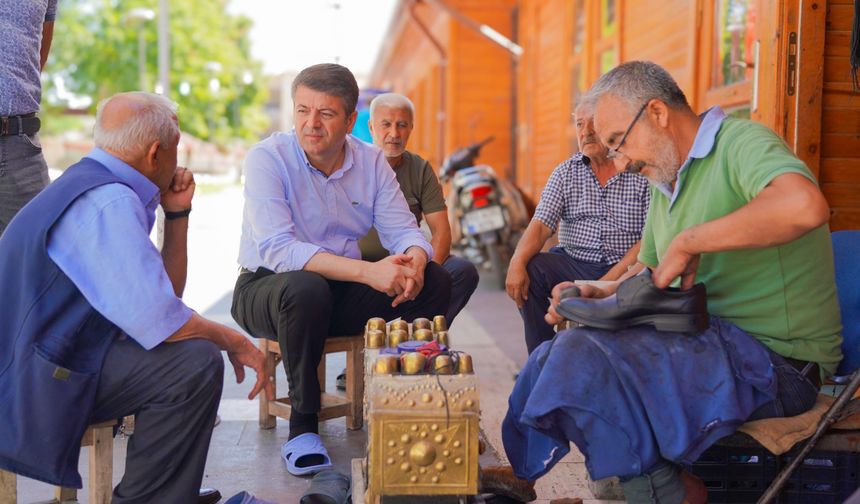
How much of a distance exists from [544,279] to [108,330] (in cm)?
207

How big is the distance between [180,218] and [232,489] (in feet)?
3.19

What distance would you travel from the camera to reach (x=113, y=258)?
2436mm

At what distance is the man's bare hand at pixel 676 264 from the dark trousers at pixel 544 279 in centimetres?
168

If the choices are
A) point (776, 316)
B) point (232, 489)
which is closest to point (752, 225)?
point (776, 316)

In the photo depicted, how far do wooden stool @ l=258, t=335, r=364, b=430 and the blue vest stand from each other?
1498 millimetres

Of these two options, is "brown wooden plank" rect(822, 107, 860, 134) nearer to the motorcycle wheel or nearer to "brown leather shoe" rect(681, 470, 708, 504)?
"brown leather shoe" rect(681, 470, 708, 504)

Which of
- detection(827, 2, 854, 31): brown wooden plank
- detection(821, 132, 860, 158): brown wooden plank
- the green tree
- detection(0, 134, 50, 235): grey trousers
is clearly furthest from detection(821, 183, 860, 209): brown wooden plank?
the green tree

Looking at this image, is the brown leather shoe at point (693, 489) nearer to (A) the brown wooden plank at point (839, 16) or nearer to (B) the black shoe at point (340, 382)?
(A) the brown wooden plank at point (839, 16)

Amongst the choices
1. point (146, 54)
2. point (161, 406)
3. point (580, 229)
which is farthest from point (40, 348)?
point (146, 54)

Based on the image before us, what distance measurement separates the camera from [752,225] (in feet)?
7.53

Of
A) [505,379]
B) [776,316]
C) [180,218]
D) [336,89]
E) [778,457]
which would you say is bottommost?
[505,379]

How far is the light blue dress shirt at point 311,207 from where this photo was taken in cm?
361

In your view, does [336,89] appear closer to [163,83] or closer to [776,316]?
[776,316]

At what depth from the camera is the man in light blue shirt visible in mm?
3535
